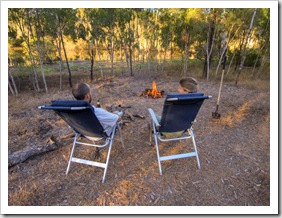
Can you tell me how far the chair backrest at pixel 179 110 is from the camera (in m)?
2.05

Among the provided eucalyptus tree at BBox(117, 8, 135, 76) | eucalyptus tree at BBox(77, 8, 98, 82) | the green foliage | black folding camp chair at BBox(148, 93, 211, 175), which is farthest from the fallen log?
the green foliage

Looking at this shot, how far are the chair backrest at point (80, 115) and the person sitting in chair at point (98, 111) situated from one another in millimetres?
134

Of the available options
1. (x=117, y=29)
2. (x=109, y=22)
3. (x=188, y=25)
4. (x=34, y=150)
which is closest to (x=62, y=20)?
(x=109, y=22)

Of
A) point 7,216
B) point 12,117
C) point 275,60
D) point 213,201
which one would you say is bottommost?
point 12,117

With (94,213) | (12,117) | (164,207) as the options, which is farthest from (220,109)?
(12,117)

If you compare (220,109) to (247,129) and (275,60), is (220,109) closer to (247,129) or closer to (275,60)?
(247,129)

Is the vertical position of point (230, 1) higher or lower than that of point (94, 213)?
higher

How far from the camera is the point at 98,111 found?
2.37 metres

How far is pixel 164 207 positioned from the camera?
1.91 metres

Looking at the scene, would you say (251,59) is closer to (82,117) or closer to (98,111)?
(98,111)

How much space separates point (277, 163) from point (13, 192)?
353 centimetres

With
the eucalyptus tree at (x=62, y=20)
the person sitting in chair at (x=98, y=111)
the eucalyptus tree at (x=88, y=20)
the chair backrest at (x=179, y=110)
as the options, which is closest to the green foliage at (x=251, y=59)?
the eucalyptus tree at (x=88, y=20)

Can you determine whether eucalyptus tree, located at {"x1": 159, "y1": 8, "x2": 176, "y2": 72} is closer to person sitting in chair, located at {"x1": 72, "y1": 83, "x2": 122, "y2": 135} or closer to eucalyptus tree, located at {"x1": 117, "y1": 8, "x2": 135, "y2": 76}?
eucalyptus tree, located at {"x1": 117, "y1": 8, "x2": 135, "y2": 76}

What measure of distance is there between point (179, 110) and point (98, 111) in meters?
1.13
